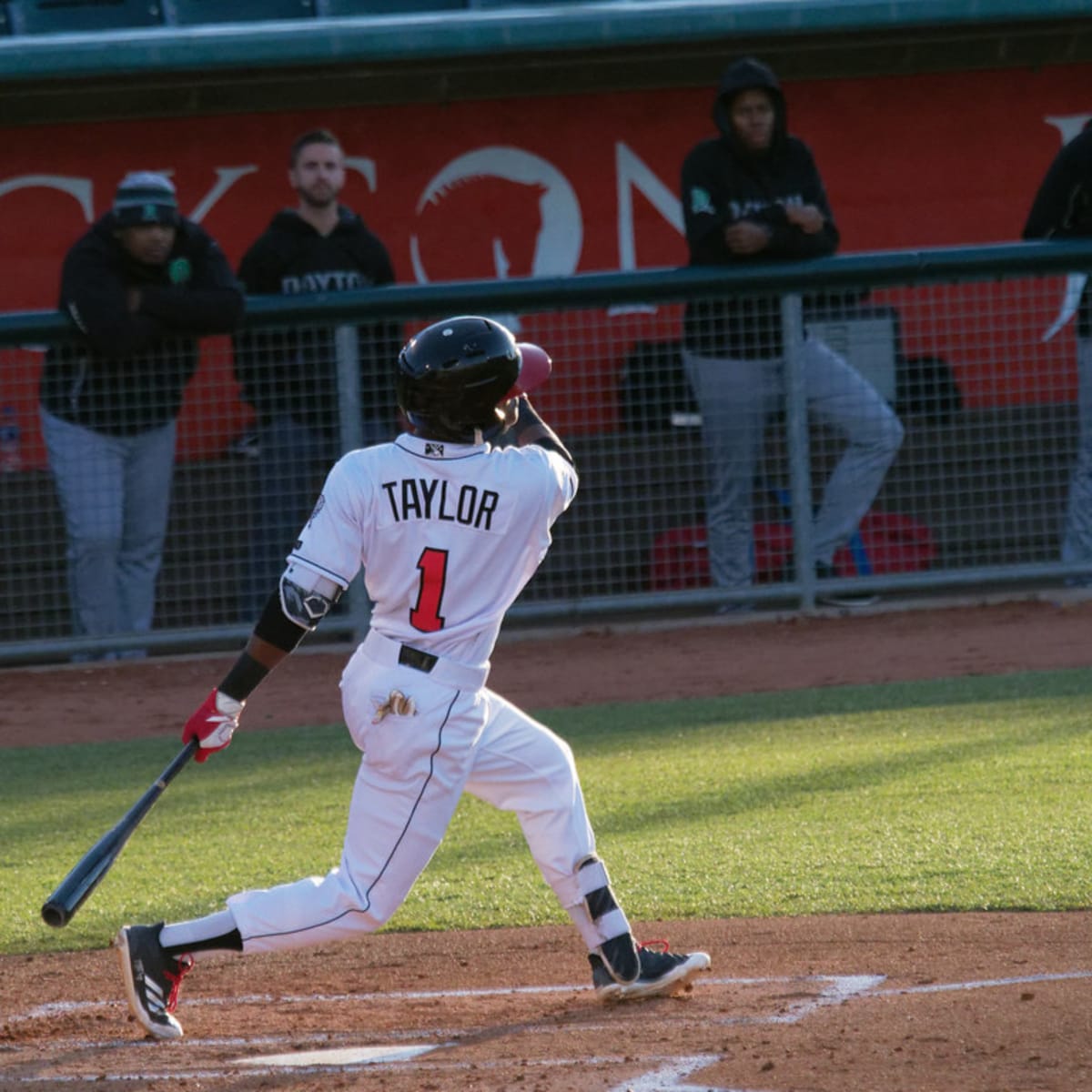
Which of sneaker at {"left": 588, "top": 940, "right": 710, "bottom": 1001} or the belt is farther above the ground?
the belt

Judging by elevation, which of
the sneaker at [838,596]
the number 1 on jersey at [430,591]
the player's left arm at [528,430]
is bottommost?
the sneaker at [838,596]

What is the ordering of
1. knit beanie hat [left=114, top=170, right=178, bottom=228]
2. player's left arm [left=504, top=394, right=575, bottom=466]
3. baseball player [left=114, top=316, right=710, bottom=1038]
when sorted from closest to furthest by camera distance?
baseball player [left=114, top=316, right=710, bottom=1038], player's left arm [left=504, top=394, right=575, bottom=466], knit beanie hat [left=114, top=170, right=178, bottom=228]

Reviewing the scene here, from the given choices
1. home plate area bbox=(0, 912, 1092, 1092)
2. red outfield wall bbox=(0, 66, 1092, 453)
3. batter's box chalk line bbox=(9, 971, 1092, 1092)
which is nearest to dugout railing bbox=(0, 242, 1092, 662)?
red outfield wall bbox=(0, 66, 1092, 453)

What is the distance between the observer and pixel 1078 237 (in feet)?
29.0

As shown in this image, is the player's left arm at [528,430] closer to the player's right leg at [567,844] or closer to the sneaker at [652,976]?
the player's right leg at [567,844]

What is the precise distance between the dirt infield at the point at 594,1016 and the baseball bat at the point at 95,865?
0.29 meters

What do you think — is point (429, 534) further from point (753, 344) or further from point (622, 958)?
point (753, 344)

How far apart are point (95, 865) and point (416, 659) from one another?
0.82m

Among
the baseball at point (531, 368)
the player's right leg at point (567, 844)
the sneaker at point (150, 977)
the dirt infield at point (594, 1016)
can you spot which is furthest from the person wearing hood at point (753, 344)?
the sneaker at point (150, 977)

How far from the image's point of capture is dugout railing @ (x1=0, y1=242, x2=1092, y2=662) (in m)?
8.66

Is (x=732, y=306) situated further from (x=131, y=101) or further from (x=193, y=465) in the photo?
(x=131, y=101)

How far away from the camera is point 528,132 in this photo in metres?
11.0

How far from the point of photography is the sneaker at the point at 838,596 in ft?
29.4

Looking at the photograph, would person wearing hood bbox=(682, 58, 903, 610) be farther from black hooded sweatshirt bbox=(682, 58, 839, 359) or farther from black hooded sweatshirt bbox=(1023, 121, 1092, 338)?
black hooded sweatshirt bbox=(1023, 121, 1092, 338)
